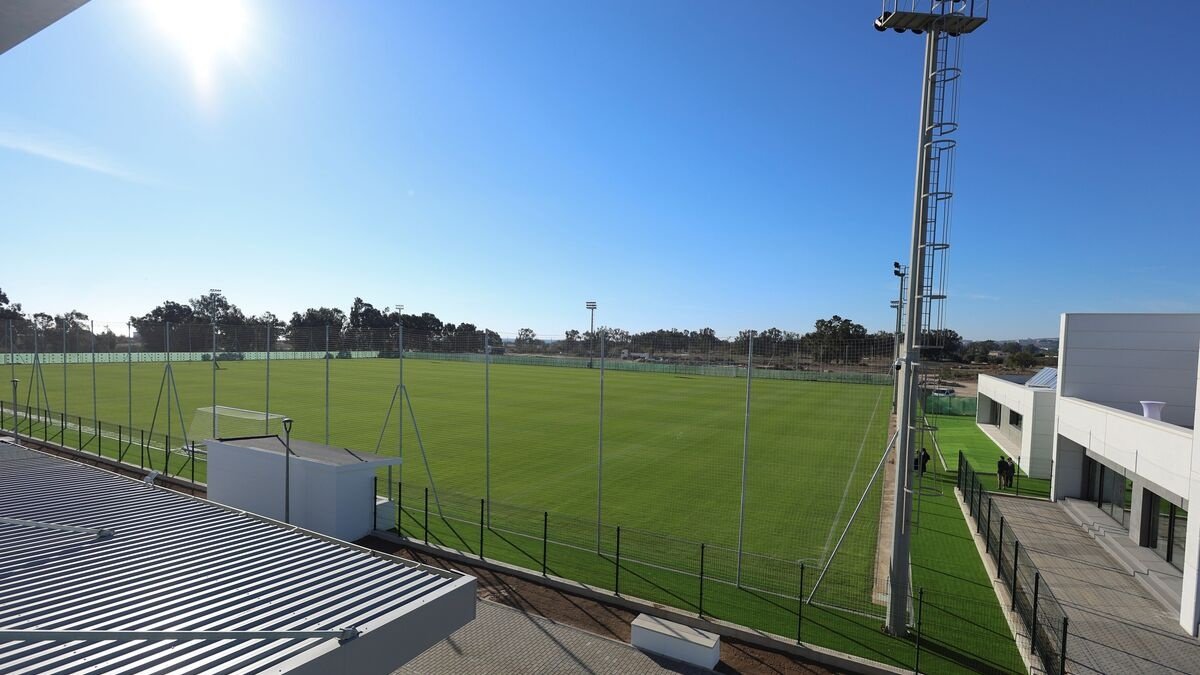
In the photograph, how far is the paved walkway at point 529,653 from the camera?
909 cm

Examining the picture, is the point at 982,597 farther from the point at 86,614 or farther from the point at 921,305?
the point at 86,614

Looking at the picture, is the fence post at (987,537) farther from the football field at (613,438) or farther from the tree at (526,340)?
the tree at (526,340)

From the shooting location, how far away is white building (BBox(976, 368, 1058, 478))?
910 inches

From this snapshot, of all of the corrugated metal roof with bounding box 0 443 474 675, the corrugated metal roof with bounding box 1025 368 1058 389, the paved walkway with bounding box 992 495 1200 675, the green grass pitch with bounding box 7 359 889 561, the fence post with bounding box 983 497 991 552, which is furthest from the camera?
the corrugated metal roof with bounding box 1025 368 1058 389

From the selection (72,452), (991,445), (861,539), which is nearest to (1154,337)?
(861,539)

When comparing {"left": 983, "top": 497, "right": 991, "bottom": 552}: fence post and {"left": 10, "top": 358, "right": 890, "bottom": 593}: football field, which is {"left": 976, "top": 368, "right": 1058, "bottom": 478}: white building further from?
{"left": 983, "top": 497, "right": 991, "bottom": 552}: fence post

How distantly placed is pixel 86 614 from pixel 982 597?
1435cm

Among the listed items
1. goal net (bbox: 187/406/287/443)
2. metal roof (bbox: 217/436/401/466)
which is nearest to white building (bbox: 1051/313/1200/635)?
metal roof (bbox: 217/436/401/466)

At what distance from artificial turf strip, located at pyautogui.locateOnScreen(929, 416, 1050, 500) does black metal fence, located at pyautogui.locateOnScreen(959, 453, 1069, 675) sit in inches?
112

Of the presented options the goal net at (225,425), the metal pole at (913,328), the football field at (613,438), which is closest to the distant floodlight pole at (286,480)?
the football field at (613,438)

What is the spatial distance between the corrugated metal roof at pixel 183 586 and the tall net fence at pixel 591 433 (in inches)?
242

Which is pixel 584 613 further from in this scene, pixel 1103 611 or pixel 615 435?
pixel 615 435

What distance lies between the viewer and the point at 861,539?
16.3m

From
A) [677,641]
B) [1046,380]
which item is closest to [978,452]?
[1046,380]
